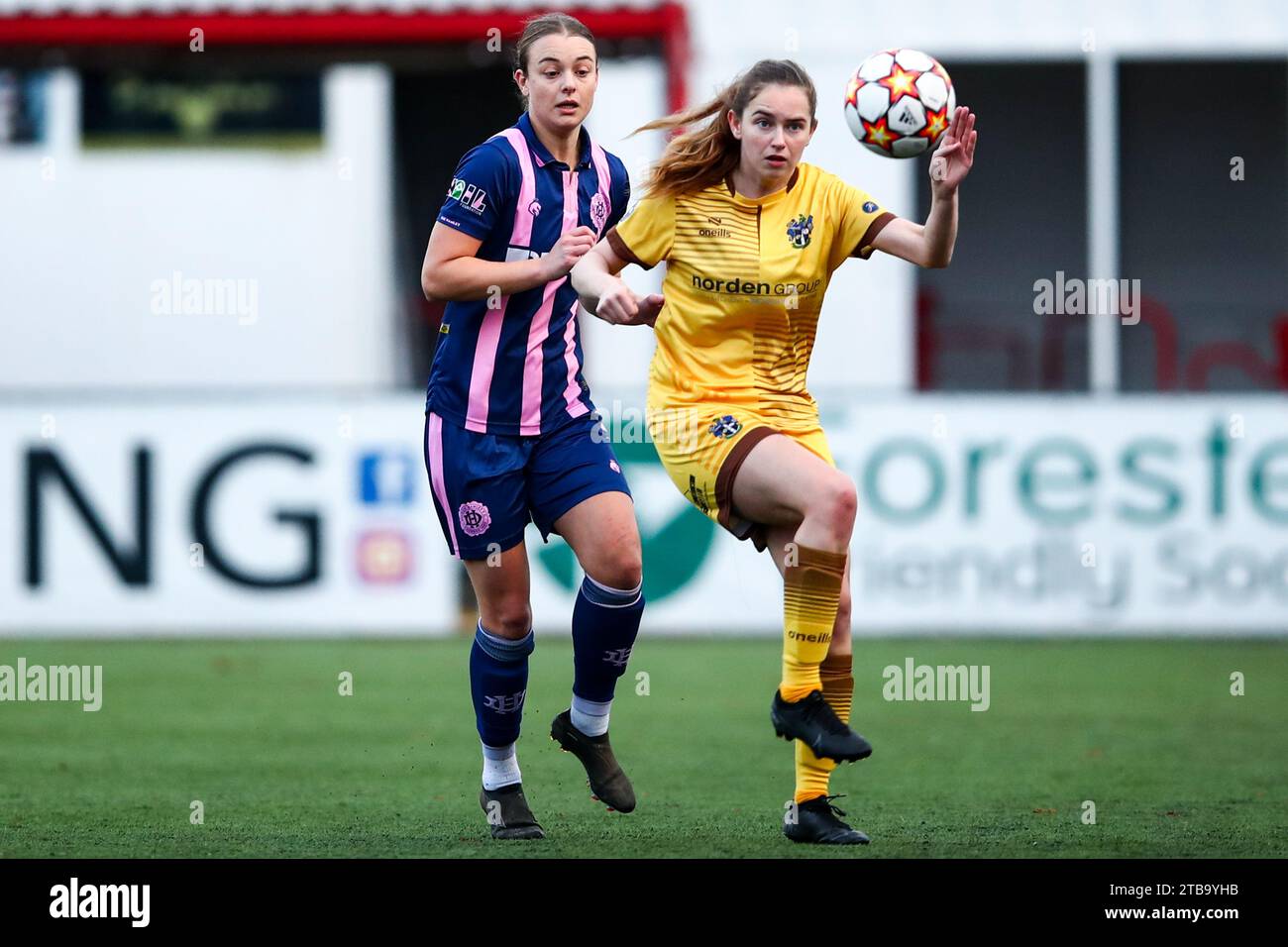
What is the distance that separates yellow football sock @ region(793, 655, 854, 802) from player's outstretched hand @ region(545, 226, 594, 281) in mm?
1367

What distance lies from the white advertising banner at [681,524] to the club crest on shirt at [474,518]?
6.47m

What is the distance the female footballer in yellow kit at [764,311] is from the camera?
5848mm

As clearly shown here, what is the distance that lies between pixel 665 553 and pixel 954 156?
23.5 ft

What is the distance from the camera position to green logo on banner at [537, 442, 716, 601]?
41.7 ft

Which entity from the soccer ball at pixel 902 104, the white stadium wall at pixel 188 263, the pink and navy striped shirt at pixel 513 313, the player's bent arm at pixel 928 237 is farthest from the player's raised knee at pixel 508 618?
the white stadium wall at pixel 188 263

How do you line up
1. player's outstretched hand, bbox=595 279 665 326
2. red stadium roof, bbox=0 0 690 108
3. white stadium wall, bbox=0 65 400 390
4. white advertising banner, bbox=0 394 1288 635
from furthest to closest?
white stadium wall, bbox=0 65 400 390 → red stadium roof, bbox=0 0 690 108 → white advertising banner, bbox=0 394 1288 635 → player's outstretched hand, bbox=595 279 665 326

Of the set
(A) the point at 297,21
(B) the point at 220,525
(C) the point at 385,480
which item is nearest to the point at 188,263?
(A) the point at 297,21

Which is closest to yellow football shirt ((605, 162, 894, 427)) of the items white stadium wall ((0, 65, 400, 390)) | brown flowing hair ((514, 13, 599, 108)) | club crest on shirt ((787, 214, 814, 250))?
club crest on shirt ((787, 214, 814, 250))

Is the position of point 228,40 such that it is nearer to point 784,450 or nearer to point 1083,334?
point 1083,334

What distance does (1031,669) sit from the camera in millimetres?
11242

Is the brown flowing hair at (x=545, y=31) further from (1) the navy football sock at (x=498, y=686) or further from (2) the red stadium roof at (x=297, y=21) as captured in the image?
(2) the red stadium roof at (x=297, y=21)

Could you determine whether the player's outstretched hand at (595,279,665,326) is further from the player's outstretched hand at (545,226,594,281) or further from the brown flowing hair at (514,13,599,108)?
the brown flowing hair at (514,13,599,108)

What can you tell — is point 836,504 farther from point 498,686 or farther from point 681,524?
point 681,524

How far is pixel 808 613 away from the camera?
5.84m
